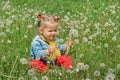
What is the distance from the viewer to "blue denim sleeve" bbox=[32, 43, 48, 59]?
20.7 feet

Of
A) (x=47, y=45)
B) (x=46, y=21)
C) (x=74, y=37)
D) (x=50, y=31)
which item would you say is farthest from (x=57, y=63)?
(x=74, y=37)

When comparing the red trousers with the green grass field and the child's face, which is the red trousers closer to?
the green grass field

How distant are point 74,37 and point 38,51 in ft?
5.76

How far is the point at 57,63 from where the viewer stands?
21.3 ft

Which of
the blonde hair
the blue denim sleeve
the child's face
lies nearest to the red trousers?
the blue denim sleeve

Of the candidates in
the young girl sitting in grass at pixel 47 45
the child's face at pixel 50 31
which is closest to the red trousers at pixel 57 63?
the young girl sitting in grass at pixel 47 45

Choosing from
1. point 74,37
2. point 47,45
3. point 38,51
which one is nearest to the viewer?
point 38,51

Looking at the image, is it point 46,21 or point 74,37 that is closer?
point 46,21

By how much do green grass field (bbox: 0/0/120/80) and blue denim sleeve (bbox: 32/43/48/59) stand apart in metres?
0.15

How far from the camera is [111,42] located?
314 inches

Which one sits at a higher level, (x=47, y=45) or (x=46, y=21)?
(x=46, y=21)

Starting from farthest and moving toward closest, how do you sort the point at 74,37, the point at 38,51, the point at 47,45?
the point at 74,37 → the point at 47,45 → the point at 38,51

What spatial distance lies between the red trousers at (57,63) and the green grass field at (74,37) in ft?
0.26

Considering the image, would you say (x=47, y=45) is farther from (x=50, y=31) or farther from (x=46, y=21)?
(x=46, y=21)
